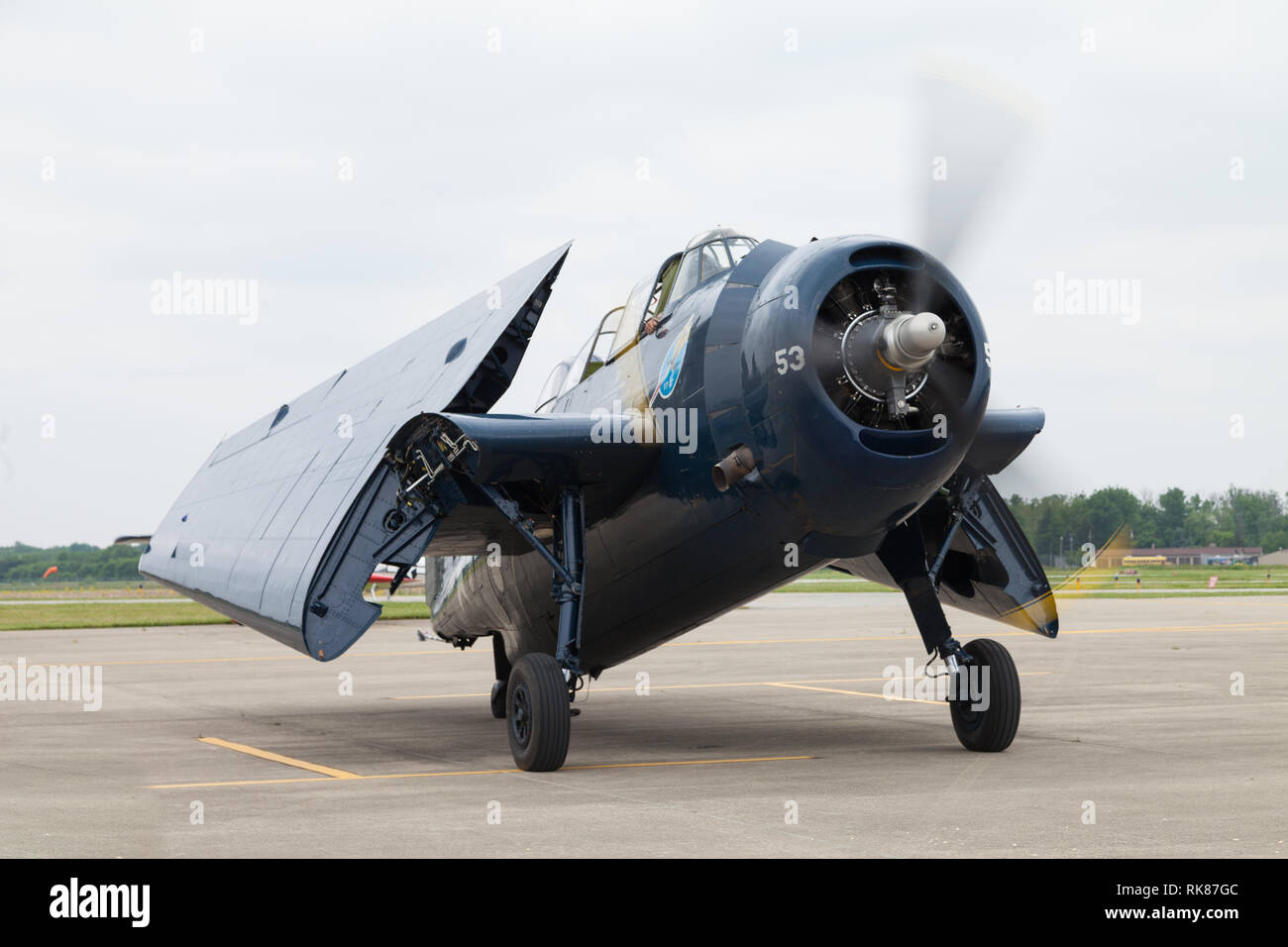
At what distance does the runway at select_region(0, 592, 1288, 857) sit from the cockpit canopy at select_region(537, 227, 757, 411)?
4126 mm

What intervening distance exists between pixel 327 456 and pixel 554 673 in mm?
5203

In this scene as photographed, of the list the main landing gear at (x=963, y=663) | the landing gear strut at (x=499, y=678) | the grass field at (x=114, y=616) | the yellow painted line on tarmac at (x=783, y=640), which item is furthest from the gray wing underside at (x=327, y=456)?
the grass field at (x=114, y=616)

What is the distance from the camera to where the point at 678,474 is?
457 inches

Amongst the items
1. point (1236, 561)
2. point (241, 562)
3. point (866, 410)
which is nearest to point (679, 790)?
point (866, 410)

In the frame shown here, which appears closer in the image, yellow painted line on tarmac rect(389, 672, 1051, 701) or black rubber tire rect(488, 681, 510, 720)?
black rubber tire rect(488, 681, 510, 720)

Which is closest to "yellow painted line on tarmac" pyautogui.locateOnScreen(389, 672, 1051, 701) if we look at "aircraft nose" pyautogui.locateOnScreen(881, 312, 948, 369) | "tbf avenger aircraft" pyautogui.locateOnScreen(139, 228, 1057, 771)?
"tbf avenger aircraft" pyautogui.locateOnScreen(139, 228, 1057, 771)

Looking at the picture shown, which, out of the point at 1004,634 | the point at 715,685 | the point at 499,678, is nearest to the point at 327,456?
the point at 499,678

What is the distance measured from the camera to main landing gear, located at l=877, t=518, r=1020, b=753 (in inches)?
471

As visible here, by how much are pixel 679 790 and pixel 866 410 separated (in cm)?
330

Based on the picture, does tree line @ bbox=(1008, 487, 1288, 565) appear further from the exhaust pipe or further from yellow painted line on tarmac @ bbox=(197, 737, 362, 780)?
yellow painted line on tarmac @ bbox=(197, 737, 362, 780)

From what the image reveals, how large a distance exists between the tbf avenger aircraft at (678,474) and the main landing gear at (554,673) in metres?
0.02

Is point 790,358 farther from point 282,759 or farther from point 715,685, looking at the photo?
point 715,685

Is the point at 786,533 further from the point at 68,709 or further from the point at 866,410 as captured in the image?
the point at 68,709

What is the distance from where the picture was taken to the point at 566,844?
7.62 meters
